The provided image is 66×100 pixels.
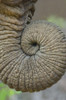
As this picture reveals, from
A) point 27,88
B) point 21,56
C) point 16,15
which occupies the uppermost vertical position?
point 16,15

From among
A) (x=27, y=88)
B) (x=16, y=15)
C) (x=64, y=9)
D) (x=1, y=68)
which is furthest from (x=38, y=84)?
(x=64, y=9)

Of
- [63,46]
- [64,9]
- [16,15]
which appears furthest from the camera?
[64,9]

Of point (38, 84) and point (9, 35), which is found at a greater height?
point (9, 35)

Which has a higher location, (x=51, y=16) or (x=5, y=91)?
(x=51, y=16)

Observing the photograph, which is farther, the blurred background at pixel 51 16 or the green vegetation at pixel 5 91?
the blurred background at pixel 51 16

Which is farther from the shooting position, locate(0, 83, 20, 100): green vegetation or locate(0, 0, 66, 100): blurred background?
locate(0, 0, 66, 100): blurred background

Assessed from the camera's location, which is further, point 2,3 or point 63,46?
point 2,3

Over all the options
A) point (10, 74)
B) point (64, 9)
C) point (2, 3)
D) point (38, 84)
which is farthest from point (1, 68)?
point (64, 9)

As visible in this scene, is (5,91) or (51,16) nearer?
(5,91)

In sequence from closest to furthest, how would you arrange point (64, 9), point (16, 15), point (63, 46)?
point (63, 46), point (16, 15), point (64, 9)

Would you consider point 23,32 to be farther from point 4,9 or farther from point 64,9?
point 64,9
